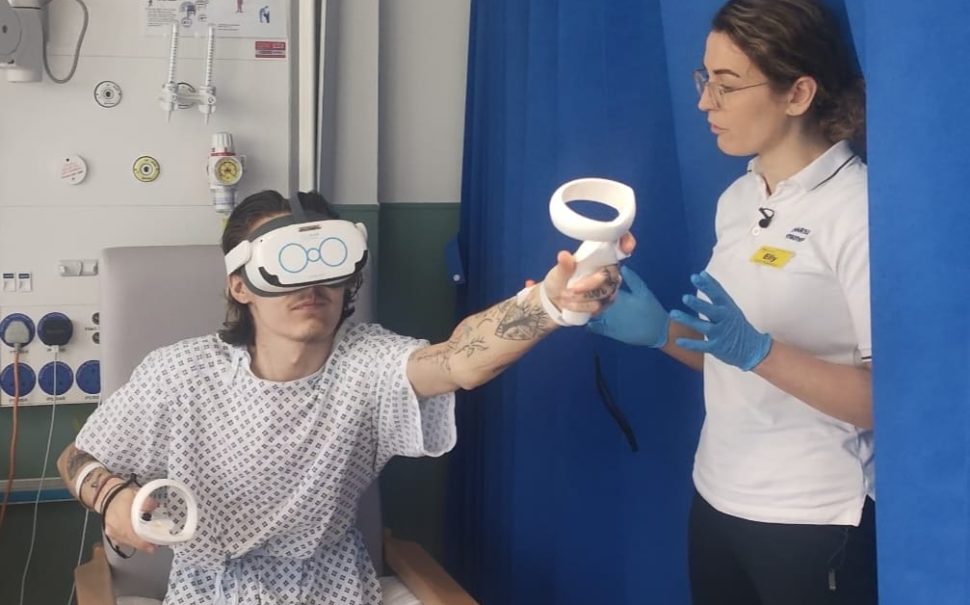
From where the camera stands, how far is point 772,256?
51.4 inches

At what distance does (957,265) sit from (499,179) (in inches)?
52.3

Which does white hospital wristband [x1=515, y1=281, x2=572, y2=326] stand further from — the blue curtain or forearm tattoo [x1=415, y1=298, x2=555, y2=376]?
the blue curtain

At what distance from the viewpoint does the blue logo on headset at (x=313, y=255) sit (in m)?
1.44

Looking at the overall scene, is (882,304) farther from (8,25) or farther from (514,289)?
(8,25)

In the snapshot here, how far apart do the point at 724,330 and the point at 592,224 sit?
0.22 meters

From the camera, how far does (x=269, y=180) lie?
220 centimetres

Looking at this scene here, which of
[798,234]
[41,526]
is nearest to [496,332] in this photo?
[798,234]

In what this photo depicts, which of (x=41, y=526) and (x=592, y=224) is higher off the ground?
(x=592, y=224)

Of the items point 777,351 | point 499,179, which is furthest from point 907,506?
point 499,179

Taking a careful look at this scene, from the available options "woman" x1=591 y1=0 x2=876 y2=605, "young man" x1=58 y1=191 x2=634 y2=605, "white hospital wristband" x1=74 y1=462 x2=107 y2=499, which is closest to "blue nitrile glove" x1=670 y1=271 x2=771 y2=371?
"woman" x1=591 y1=0 x2=876 y2=605

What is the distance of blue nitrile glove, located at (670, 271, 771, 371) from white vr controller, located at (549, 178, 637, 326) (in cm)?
11

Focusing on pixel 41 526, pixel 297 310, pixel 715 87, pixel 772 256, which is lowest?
pixel 41 526

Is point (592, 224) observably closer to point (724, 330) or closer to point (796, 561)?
point (724, 330)

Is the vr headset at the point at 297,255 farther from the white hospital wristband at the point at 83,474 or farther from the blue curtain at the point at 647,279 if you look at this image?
Result: the blue curtain at the point at 647,279
